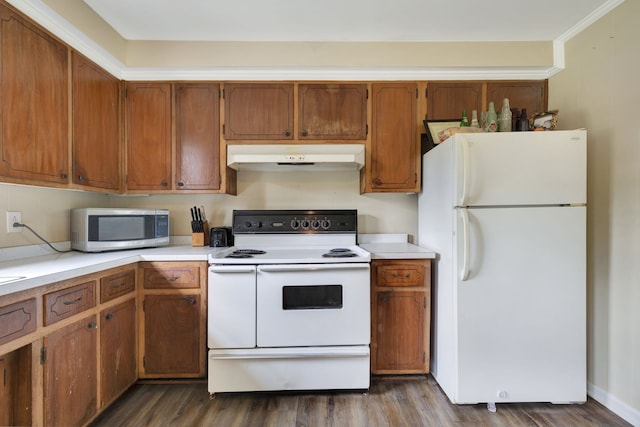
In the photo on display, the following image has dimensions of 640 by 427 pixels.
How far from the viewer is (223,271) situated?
1855 millimetres

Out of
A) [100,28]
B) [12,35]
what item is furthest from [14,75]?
[100,28]

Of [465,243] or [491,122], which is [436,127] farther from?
[465,243]

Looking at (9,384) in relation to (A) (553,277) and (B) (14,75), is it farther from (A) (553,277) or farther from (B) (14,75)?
(A) (553,277)

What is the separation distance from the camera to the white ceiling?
1.84m

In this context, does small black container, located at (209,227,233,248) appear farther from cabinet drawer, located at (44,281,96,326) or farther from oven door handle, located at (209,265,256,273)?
cabinet drawer, located at (44,281,96,326)

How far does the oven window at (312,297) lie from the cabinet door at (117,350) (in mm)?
995

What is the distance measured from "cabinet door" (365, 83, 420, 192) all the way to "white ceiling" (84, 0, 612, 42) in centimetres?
40

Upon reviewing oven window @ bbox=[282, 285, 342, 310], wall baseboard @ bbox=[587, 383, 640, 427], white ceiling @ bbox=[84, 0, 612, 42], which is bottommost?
wall baseboard @ bbox=[587, 383, 640, 427]

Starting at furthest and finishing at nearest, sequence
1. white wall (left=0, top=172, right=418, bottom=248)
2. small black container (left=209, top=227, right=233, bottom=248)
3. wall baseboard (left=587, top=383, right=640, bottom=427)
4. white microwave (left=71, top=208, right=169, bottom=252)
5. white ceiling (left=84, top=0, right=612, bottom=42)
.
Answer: white wall (left=0, top=172, right=418, bottom=248), small black container (left=209, top=227, right=233, bottom=248), white microwave (left=71, top=208, right=169, bottom=252), white ceiling (left=84, top=0, right=612, bottom=42), wall baseboard (left=587, top=383, right=640, bottom=427)

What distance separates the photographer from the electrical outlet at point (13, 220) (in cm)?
167

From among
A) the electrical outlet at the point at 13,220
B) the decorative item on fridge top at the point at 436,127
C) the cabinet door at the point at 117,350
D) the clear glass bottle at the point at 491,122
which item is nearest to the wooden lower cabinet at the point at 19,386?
the cabinet door at the point at 117,350

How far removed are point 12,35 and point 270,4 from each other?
4.39 ft

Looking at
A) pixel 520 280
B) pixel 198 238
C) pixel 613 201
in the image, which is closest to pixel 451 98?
pixel 613 201

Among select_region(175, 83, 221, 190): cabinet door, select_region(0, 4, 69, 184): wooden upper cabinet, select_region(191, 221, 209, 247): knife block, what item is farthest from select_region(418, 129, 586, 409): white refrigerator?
select_region(0, 4, 69, 184): wooden upper cabinet
